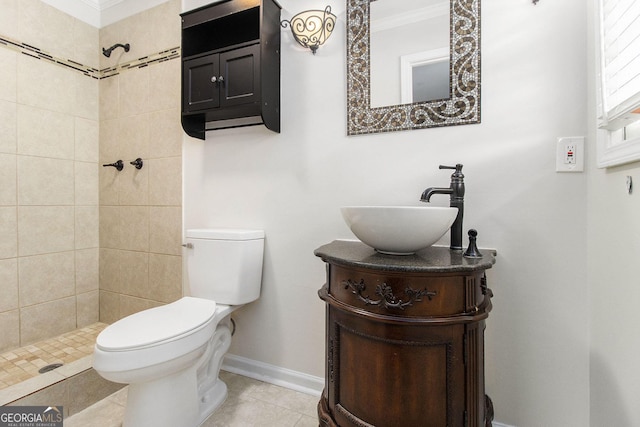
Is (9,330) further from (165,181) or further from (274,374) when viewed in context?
(274,374)

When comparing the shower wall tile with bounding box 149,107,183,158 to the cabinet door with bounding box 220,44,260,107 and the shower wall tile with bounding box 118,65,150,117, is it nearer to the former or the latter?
the shower wall tile with bounding box 118,65,150,117

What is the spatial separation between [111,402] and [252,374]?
2.20ft

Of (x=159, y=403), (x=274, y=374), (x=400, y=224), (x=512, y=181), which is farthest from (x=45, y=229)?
(x=512, y=181)

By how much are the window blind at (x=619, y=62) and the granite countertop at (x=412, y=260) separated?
1.69ft

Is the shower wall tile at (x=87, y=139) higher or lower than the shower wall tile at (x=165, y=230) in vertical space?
higher

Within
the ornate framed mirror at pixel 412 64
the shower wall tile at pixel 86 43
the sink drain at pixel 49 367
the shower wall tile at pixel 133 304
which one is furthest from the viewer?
the shower wall tile at pixel 86 43

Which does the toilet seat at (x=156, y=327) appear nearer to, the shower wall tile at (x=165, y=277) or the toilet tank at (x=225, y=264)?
the toilet tank at (x=225, y=264)

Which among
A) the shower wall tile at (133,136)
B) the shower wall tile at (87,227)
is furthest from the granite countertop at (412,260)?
the shower wall tile at (87,227)

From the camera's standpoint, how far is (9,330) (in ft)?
5.91

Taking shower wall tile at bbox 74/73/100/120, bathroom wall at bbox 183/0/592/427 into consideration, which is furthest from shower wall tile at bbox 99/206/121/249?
bathroom wall at bbox 183/0/592/427

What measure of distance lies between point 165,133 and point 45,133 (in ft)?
2.56

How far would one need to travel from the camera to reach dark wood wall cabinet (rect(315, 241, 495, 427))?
2.92 ft

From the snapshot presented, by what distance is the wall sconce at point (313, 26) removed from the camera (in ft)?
4.72

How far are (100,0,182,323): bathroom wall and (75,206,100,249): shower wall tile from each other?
0.14 feet
